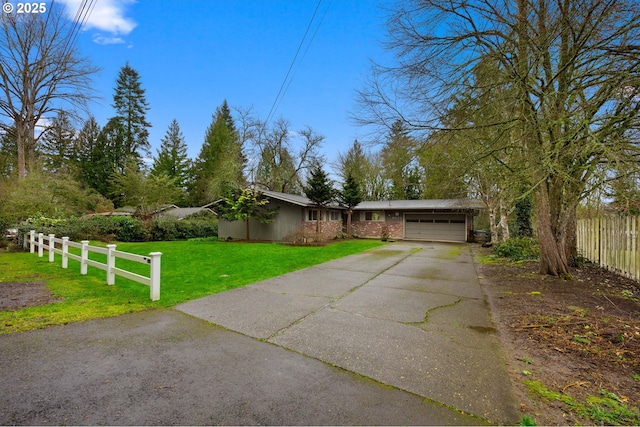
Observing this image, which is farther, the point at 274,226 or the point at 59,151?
the point at 59,151

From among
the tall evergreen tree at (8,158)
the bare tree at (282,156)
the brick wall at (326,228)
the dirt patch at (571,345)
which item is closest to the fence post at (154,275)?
the dirt patch at (571,345)

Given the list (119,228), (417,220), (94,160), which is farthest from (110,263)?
(94,160)

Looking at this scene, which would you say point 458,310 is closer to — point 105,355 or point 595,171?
point 595,171

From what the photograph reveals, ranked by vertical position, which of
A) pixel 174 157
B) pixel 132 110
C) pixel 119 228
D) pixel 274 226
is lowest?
pixel 119 228

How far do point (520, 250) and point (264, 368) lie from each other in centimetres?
1233

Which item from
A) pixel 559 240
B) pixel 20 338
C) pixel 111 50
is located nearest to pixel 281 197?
pixel 111 50

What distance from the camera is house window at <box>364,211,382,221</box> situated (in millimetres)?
22984

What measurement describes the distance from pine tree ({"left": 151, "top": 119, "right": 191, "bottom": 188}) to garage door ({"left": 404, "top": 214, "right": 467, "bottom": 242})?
30.5 meters

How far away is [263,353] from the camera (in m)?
3.21

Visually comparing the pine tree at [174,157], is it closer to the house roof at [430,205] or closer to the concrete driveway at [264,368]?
the house roof at [430,205]

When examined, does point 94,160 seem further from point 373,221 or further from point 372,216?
point 373,221

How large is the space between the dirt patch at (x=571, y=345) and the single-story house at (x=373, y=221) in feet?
41.2

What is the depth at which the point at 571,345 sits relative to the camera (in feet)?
11.5

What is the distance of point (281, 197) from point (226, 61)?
7.61 meters
